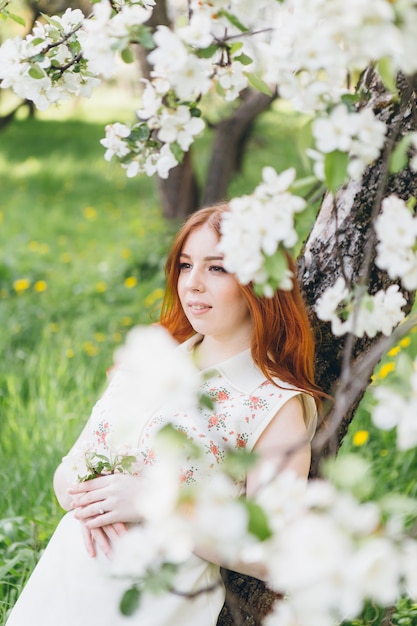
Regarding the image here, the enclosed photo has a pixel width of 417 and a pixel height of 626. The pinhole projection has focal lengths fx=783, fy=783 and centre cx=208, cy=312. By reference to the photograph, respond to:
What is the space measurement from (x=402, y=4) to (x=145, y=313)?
11.1ft

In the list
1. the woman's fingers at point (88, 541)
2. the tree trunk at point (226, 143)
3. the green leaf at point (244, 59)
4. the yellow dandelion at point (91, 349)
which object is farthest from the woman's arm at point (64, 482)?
the tree trunk at point (226, 143)

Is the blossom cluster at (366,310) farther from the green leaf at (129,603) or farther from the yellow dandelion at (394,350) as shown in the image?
the yellow dandelion at (394,350)

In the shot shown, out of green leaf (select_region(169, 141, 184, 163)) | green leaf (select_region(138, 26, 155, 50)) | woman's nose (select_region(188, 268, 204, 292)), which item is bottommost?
woman's nose (select_region(188, 268, 204, 292))

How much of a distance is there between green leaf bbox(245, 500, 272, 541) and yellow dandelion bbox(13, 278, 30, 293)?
3839 mm

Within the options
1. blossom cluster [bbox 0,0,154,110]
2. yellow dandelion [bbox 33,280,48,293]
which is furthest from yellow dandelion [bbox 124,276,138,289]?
blossom cluster [bbox 0,0,154,110]

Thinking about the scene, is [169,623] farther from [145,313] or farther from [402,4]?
[145,313]

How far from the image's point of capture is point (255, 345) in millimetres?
1641

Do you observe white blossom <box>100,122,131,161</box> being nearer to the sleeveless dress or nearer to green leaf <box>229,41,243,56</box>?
Answer: green leaf <box>229,41,243,56</box>

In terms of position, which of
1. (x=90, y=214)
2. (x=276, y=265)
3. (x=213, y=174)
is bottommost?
(x=90, y=214)

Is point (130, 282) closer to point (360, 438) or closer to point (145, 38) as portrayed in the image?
point (360, 438)

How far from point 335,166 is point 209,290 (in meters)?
0.68

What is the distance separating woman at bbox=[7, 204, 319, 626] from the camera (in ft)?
5.03

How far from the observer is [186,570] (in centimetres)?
149

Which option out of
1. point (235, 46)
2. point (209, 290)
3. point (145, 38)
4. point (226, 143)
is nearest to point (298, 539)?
point (145, 38)
